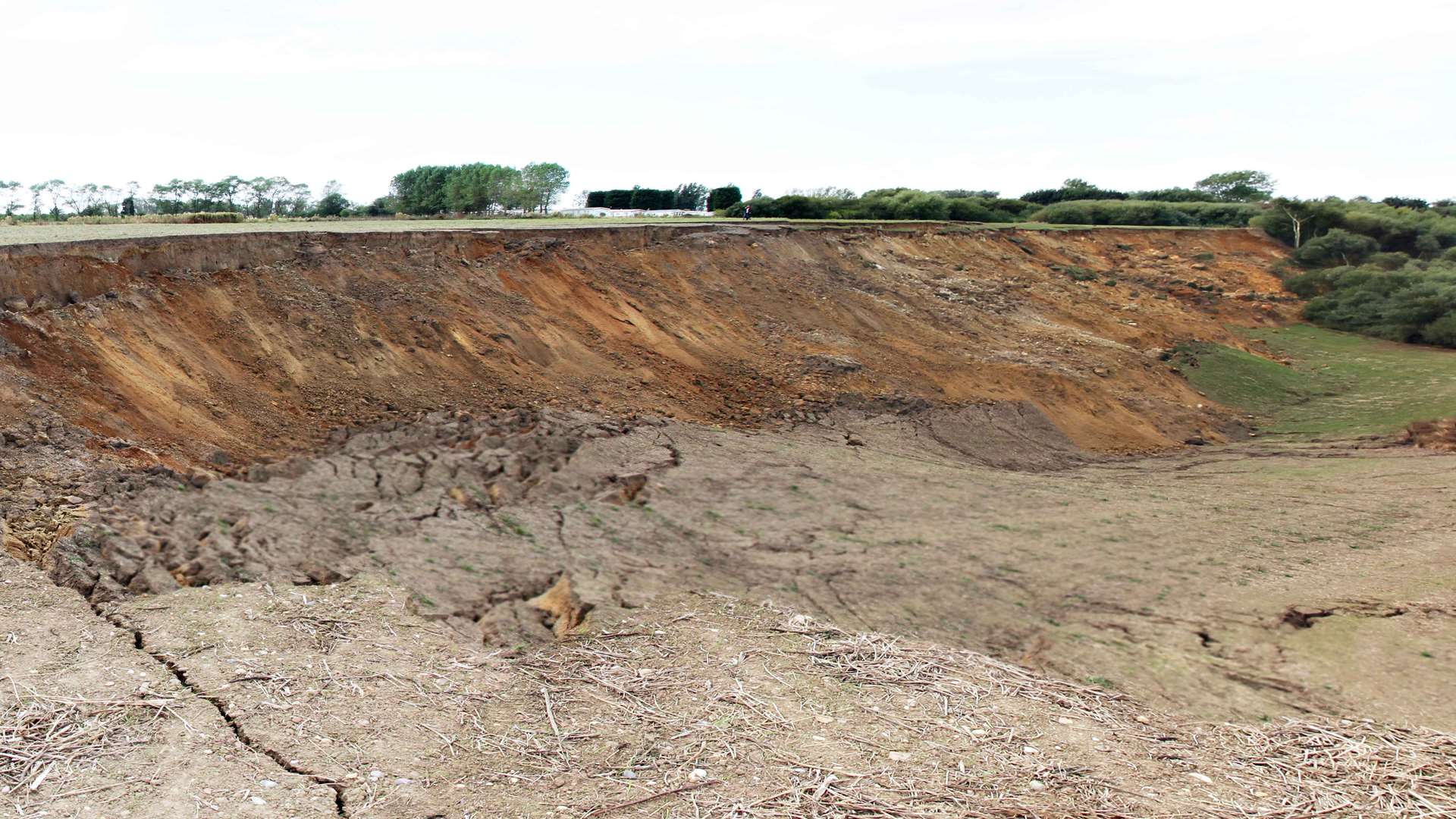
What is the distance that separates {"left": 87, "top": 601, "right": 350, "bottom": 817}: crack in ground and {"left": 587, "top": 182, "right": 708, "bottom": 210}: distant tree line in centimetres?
3838

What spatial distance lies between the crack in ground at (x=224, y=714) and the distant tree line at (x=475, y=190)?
3762 centimetres

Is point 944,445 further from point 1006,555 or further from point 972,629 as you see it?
point 972,629

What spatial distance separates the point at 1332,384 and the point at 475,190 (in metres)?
33.6

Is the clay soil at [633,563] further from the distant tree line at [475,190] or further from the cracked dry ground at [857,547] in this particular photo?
the distant tree line at [475,190]

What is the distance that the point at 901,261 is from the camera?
22.1 m

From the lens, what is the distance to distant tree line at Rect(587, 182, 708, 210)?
4511 centimetres

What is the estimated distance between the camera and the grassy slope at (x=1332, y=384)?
58.6 ft

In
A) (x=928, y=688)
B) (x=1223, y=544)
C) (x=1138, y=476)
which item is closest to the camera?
(x=928, y=688)

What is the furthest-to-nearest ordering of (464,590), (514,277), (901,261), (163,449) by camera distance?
(901,261) → (514,277) → (163,449) → (464,590)

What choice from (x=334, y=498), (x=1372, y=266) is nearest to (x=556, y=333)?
(x=334, y=498)

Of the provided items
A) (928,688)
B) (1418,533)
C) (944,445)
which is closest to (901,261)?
(944,445)

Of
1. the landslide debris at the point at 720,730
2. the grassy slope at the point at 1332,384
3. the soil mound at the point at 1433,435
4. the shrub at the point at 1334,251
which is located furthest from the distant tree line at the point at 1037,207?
the landslide debris at the point at 720,730

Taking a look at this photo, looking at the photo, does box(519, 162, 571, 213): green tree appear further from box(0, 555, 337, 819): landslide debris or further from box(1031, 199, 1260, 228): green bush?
box(0, 555, 337, 819): landslide debris

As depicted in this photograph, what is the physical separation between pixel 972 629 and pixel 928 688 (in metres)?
1.51
